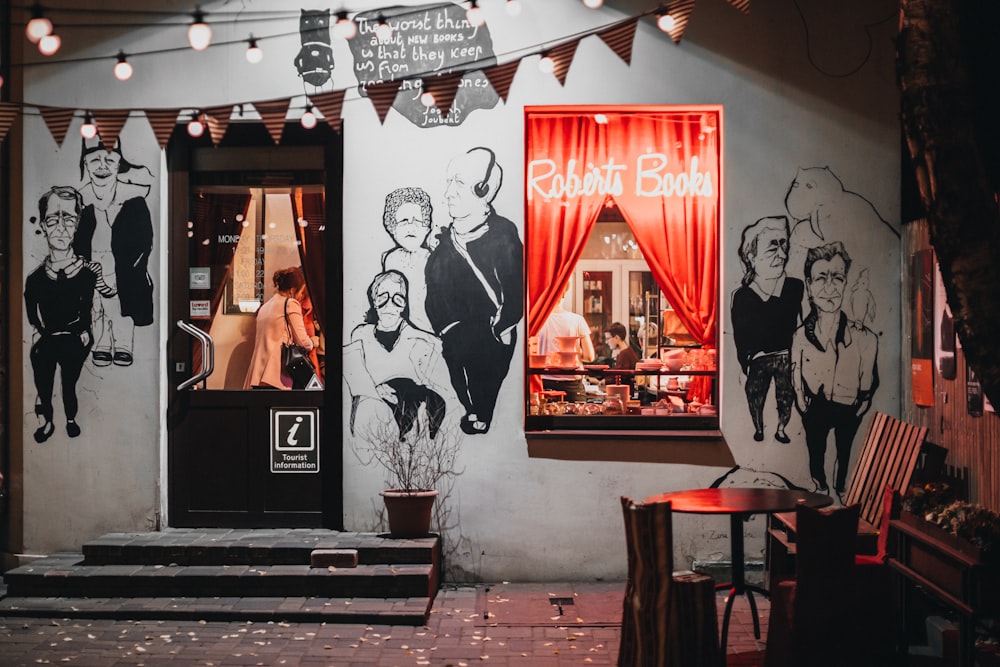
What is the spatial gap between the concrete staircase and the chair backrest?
3052mm

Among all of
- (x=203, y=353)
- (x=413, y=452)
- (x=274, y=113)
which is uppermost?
(x=274, y=113)

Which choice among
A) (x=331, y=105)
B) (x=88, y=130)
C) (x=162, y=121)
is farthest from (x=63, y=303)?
(x=331, y=105)

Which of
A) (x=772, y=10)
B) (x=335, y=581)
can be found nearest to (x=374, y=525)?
(x=335, y=581)

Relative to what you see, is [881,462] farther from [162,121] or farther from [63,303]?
[63,303]

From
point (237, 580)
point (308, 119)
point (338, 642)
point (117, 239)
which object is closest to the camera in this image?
point (338, 642)

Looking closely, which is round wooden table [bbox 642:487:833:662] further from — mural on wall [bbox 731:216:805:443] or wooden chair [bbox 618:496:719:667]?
mural on wall [bbox 731:216:805:443]

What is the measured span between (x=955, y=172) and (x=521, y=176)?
157 inches

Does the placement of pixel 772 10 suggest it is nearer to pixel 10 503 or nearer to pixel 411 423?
pixel 411 423

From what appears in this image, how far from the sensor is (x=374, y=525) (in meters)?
7.61

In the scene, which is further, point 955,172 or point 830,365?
point 830,365

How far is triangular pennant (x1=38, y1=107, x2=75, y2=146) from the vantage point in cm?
626

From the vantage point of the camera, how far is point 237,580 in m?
6.89

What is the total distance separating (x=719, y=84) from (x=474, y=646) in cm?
453

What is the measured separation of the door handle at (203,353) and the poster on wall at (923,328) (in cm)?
534
